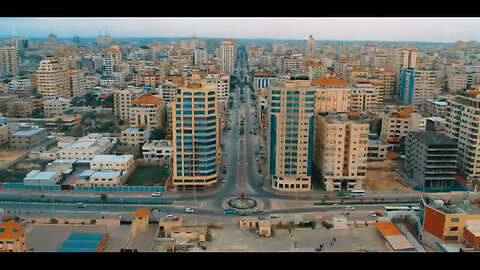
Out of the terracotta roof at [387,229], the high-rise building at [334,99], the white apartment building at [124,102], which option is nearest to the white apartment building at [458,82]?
the high-rise building at [334,99]

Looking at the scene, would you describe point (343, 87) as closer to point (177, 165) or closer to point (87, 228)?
point (177, 165)

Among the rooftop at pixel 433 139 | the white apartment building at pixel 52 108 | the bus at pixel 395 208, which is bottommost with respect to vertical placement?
the bus at pixel 395 208

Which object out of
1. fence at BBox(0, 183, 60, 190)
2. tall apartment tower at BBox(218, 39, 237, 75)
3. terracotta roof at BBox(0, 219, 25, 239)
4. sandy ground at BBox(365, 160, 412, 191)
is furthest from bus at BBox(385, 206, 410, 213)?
tall apartment tower at BBox(218, 39, 237, 75)

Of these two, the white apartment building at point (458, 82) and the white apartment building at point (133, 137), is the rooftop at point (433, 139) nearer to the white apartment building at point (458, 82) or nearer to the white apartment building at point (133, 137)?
the white apartment building at point (133, 137)

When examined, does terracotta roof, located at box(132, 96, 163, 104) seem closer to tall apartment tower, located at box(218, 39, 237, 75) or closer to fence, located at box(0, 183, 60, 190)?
fence, located at box(0, 183, 60, 190)

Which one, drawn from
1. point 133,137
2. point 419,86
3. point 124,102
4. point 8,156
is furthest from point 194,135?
point 419,86
